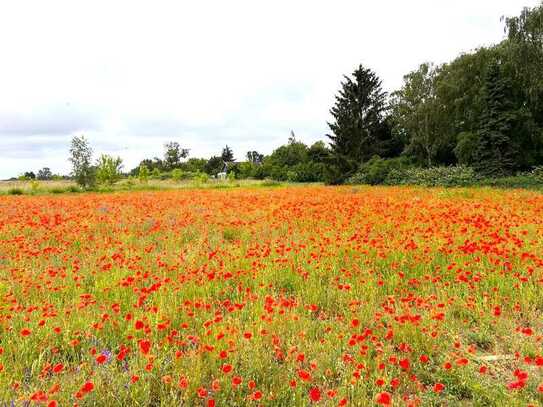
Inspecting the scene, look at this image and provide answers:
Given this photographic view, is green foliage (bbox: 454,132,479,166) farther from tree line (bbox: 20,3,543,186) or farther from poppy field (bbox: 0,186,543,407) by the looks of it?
poppy field (bbox: 0,186,543,407)

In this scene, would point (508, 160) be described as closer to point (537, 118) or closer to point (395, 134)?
point (537, 118)

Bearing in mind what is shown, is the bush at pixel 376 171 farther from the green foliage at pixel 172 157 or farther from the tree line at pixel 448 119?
the green foliage at pixel 172 157

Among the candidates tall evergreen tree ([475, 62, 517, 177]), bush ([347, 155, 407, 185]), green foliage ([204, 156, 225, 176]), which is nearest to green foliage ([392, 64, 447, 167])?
bush ([347, 155, 407, 185])

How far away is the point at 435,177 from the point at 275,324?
28.0m

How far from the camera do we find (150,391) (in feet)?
9.62

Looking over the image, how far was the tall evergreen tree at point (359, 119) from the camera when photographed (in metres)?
41.4

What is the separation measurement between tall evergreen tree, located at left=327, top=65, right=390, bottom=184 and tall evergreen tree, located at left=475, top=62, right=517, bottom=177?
1249 cm

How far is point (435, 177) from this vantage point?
28.8 meters

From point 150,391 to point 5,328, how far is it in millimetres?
1992

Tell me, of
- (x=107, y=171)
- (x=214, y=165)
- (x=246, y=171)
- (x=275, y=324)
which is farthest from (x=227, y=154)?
(x=275, y=324)

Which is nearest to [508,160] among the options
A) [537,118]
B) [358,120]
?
[537,118]

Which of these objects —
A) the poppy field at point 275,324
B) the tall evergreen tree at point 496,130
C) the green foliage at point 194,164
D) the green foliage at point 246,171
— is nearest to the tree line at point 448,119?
the tall evergreen tree at point 496,130

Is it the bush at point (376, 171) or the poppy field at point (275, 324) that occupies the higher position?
the bush at point (376, 171)

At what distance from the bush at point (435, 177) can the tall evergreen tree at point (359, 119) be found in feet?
28.6
